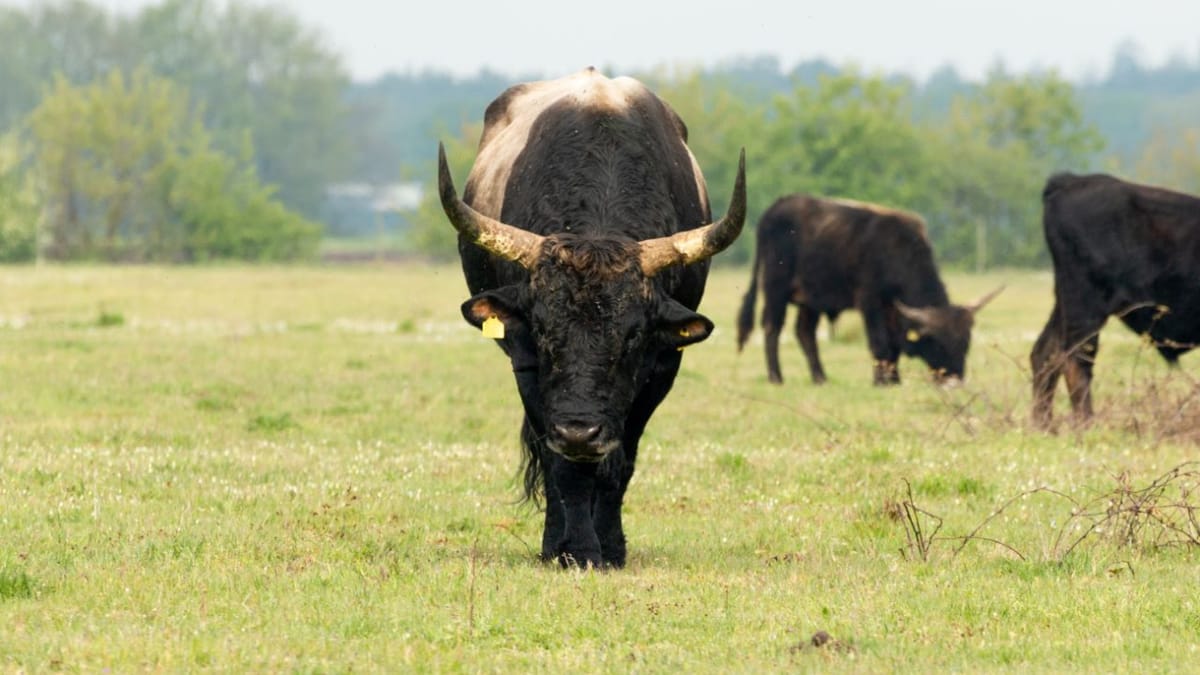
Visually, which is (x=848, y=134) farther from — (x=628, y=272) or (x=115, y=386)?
(x=628, y=272)

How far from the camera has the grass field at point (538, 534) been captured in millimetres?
7004

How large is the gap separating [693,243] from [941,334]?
16668 mm

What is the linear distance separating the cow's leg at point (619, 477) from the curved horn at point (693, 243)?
629 mm

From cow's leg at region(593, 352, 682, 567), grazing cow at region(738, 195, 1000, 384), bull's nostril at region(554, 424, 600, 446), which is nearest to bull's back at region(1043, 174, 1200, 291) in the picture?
cow's leg at region(593, 352, 682, 567)

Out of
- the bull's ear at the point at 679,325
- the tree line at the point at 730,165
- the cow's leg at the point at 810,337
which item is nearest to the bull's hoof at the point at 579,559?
the bull's ear at the point at 679,325

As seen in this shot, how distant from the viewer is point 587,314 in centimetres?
873

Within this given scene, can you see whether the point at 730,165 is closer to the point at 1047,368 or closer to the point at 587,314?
the point at 1047,368

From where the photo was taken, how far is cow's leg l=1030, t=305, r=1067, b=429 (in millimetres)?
15867

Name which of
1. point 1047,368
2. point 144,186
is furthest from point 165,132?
point 1047,368

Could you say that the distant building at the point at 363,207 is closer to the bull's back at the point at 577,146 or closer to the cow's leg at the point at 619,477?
the bull's back at the point at 577,146

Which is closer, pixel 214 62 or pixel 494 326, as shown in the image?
pixel 494 326

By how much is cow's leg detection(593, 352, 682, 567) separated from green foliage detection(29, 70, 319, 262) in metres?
81.6

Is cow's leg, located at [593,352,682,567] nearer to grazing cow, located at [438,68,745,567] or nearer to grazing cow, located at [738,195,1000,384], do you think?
grazing cow, located at [438,68,745,567]

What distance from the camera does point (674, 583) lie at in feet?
27.6
